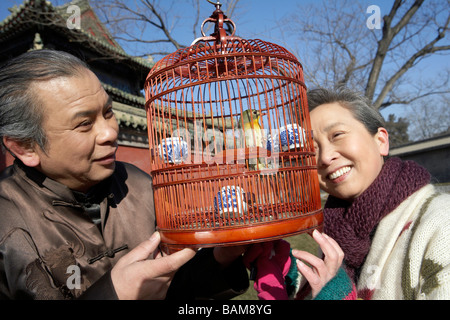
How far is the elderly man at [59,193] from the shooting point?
4.97 ft

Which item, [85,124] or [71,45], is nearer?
[85,124]

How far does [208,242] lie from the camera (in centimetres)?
136

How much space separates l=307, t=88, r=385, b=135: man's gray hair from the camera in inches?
78.4

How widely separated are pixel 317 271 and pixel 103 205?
4.15ft

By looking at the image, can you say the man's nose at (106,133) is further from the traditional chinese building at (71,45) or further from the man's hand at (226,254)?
the traditional chinese building at (71,45)

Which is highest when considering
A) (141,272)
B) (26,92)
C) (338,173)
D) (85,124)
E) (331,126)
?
(26,92)

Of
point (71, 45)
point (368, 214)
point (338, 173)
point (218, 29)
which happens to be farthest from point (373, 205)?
point (71, 45)

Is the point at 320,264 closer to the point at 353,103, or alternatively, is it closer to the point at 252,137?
the point at 252,137

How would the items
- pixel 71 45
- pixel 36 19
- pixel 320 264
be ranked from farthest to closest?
pixel 71 45 → pixel 36 19 → pixel 320 264

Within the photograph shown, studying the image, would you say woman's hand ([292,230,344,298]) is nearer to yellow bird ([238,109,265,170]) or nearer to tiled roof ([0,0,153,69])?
yellow bird ([238,109,265,170])

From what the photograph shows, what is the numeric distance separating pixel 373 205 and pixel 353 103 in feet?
2.15

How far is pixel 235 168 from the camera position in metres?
1.54

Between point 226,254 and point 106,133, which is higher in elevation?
point 106,133
